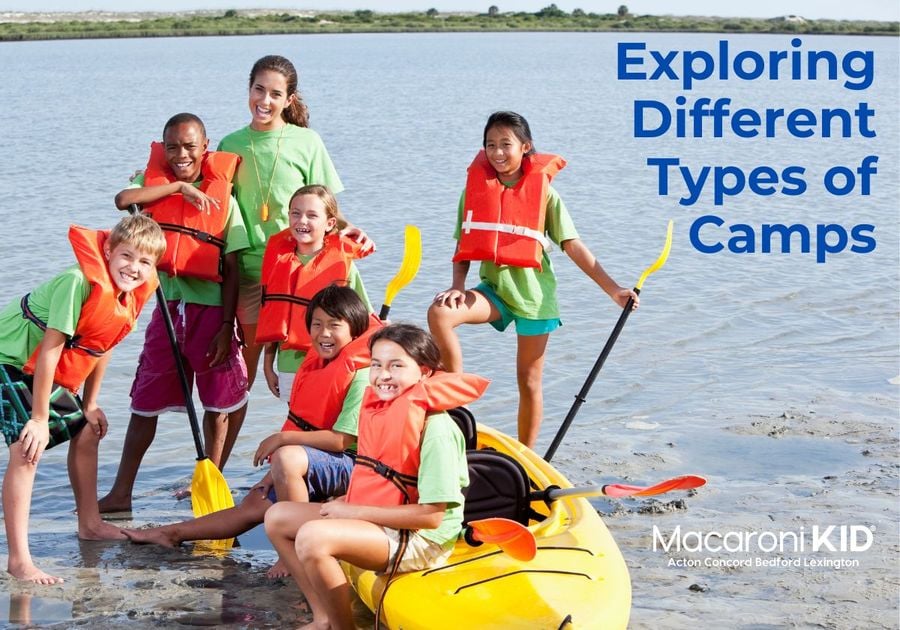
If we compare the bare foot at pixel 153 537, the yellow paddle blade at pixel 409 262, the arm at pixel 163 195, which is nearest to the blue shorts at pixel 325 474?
the bare foot at pixel 153 537

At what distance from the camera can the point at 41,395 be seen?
4.26 m

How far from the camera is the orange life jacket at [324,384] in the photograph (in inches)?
167

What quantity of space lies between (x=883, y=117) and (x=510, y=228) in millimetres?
19014

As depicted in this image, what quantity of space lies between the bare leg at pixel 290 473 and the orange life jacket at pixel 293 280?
0.64 meters

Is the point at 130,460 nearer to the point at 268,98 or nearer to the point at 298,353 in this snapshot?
the point at 298,353

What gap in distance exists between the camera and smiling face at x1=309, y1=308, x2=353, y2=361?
4.26m

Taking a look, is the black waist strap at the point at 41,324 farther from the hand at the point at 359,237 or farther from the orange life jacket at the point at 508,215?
the orange life jacket at the point at 508,215

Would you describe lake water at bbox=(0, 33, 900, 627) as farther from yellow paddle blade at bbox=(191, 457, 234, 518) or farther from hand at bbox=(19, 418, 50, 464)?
hand at bbox=(19, 418, 50, 464)

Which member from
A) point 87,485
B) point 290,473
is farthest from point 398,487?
point 87,485

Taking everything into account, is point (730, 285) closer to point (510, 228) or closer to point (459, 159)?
point (510, 228)

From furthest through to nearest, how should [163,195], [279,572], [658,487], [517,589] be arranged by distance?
[163,195]
[279,572]
[658,487]
[517,589]

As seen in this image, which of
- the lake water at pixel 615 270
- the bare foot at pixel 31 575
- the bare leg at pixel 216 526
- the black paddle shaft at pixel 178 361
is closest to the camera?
the bare foot at pixel 31 575

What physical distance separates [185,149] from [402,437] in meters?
1.88

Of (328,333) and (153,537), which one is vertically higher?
(328,333)
